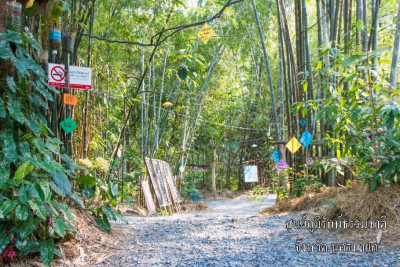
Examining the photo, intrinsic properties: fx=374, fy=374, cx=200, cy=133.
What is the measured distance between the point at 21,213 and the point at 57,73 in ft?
3.79

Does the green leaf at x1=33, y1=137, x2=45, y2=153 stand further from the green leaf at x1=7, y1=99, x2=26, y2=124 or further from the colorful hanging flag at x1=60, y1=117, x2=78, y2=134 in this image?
the colorful hanging flag at x1=60, y1=117, x2=78, y2=134

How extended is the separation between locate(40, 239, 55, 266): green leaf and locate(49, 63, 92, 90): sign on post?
1116 mm

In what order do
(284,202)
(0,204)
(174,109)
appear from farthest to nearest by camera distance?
(174,109), (284,202), (0,204)

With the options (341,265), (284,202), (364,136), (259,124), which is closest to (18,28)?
(341,265)

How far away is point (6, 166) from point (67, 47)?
1167mm

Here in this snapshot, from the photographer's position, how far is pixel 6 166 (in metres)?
1.85

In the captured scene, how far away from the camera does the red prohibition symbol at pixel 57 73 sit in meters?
2.55

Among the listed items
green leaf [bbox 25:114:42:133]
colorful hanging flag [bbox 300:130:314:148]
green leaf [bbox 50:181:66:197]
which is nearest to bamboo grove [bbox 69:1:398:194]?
colorful hanging flag [bbox 300:130:314:148]

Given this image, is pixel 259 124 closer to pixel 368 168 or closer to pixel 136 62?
pixel 136 62

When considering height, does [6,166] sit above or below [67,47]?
below

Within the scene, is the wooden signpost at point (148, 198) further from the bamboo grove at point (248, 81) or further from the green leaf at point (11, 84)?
the green leaf at point (11, 84)

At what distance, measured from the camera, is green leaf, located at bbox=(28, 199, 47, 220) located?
175 centimetres

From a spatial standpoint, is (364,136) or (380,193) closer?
(380,193)

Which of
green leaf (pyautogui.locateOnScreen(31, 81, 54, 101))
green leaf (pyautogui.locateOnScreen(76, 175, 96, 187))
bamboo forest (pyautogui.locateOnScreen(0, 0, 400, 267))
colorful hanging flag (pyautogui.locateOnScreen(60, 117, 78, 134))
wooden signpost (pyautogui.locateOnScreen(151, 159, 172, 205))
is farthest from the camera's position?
wooden signpost (pyautogui.locateOnScreen(151, 159, 172, 205))
